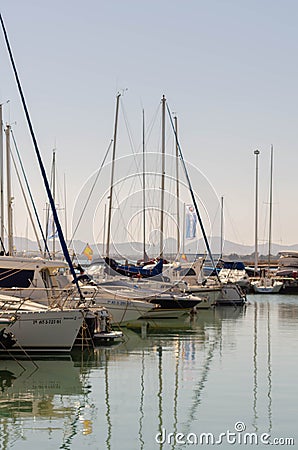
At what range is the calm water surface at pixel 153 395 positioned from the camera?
1605cm

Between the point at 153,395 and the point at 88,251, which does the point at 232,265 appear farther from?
the point at 153,395

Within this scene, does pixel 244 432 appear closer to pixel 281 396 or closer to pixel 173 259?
pixel 281 396

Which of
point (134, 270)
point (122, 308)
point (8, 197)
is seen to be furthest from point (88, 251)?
point (122, 308)

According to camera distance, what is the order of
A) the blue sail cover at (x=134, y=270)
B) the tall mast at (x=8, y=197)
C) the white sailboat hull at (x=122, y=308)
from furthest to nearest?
the blue sail cover at (x=134, y=270) → the tall mast at (x=8, y=197) → the white sailboat hull at (x=122, y=308)

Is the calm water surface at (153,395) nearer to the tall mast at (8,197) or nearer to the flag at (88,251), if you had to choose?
the tall mast at (8,197)

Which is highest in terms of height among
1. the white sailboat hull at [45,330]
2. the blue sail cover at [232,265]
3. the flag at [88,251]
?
the flag at [88,251]

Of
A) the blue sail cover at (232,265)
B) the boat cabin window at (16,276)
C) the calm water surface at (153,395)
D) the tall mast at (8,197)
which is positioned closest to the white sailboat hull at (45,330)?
the calm water surface at (153,395)

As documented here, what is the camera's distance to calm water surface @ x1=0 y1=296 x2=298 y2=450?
1605cm

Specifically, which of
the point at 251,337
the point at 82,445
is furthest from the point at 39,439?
the point at 251,337

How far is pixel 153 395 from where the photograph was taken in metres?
20.3

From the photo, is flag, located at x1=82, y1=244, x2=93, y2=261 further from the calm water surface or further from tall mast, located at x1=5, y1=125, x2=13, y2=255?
the calm water surface

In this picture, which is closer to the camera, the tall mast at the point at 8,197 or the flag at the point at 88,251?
the tall mast at the point at 8,197

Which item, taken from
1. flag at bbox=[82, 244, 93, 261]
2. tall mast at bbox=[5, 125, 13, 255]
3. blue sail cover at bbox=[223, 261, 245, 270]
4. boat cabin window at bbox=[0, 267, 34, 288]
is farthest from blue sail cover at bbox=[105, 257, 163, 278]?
blue sail cover at bbox=[223, 261, 245, 270]

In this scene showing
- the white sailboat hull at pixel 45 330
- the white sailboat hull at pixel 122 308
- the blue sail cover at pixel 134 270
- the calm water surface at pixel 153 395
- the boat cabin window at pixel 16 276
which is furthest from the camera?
the blue sail cover at pixel 134 270
